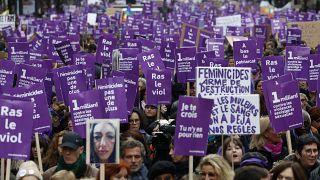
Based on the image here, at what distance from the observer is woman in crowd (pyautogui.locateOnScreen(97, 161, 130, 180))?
32.0ft

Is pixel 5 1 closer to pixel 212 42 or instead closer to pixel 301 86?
pixel 212 42

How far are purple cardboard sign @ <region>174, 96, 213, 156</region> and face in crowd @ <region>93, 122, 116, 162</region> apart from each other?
3.73ft

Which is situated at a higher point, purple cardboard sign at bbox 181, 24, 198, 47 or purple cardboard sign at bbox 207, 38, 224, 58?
purple cardboard sign at bbox 207, 38, 224, 58

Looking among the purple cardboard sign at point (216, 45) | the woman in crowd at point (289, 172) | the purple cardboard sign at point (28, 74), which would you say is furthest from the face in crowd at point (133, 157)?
the purple cardboard sign at point (216, 45)

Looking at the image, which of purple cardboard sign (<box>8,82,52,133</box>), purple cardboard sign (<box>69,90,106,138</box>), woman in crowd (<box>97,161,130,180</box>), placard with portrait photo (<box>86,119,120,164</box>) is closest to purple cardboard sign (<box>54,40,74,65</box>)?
purple cardboard sign (<box>8,82,52,133</box>)

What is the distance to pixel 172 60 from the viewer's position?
→ 21562 mm

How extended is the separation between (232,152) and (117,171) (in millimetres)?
1567

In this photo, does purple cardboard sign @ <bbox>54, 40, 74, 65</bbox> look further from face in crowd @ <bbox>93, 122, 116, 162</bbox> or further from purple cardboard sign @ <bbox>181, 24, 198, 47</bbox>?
face in crowd @ <bbox>93, 122, 116, 162</bbox>

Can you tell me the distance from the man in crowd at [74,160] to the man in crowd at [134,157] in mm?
325

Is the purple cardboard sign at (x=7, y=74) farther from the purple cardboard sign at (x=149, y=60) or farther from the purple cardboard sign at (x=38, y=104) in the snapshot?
the purple cardboard sign at (x=38, y=104)

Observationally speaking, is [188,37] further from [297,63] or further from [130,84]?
[130,84]

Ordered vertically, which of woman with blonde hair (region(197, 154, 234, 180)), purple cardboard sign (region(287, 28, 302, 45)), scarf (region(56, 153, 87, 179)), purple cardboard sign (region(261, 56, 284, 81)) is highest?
woman with blonde hair (region(197, 154, 234, 180))

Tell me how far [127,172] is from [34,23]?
97.7 ft

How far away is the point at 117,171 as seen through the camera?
9828 mm
